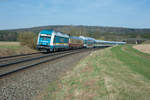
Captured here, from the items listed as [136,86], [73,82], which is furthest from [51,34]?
[136,86]

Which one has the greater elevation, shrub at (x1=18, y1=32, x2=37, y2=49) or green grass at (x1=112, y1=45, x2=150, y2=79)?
shrub at (x1=18, y1=32, x2=37, y2=49)

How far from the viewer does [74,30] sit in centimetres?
6309

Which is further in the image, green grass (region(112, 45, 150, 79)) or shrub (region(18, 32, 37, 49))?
shrub (region(18, 32, 37, 49))

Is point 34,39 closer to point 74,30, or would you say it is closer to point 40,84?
point 40,84

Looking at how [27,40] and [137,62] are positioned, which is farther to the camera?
[27,40]

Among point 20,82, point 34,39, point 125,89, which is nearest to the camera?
point 125,89

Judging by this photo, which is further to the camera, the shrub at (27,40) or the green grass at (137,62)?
the shrub at (27,40)

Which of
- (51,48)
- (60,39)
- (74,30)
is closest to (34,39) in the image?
(60,39)

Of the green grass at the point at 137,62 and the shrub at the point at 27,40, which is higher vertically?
the shrub at the point at 27,40

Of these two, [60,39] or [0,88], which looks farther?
[60,39]

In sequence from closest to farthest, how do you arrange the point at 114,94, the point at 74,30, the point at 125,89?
the point at 114,94
the point at 125,89
the point at 74,30

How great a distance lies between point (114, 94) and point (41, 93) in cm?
296

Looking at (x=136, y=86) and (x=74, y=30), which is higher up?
(x=74, y=30)

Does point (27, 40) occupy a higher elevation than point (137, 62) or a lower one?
higher
